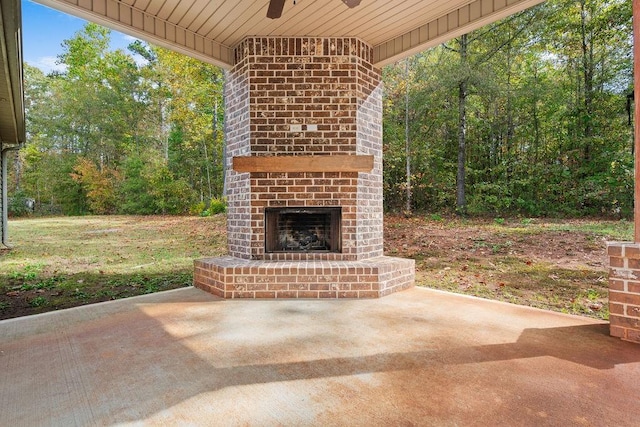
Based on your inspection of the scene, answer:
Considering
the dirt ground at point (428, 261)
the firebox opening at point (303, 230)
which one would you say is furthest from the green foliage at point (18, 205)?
the firebox opening at point (303, 230)

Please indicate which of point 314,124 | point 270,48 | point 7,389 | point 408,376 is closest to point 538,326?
point 408,376

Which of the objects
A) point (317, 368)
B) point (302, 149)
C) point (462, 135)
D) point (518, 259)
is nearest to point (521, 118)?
point (462, 135)

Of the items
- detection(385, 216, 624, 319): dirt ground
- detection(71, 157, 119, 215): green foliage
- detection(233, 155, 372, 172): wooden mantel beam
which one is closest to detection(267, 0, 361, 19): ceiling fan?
detection(233, 155, 372, 172): wooden mantel beam

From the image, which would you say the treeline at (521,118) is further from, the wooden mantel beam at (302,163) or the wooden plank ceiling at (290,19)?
the wooden mantel beam at (302,163)

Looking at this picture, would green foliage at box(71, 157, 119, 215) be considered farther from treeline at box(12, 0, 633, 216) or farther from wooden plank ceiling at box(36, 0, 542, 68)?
wooden plank ceiling at box(36, 0, 542, 68)

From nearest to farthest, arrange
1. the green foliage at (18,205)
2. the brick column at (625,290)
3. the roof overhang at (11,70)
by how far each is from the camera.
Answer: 1. the brick column at (625,290)
2. the roof overhang at (11,70)
3. the green foliage at (18,205)

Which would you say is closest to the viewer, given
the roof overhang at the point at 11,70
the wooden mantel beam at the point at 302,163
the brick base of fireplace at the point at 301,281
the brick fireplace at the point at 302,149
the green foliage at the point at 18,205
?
the roof overhang at the point at 11,70

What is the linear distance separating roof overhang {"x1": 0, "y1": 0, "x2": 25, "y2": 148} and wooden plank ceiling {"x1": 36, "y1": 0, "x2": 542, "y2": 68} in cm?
47

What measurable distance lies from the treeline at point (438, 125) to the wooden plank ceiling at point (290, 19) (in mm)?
5791

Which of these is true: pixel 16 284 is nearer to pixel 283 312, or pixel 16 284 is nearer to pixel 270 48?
pixel 283 312

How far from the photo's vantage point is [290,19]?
3322 mm

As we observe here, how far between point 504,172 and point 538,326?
7.67 m

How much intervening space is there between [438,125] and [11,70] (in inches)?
375

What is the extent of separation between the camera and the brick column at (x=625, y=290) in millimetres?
2148
